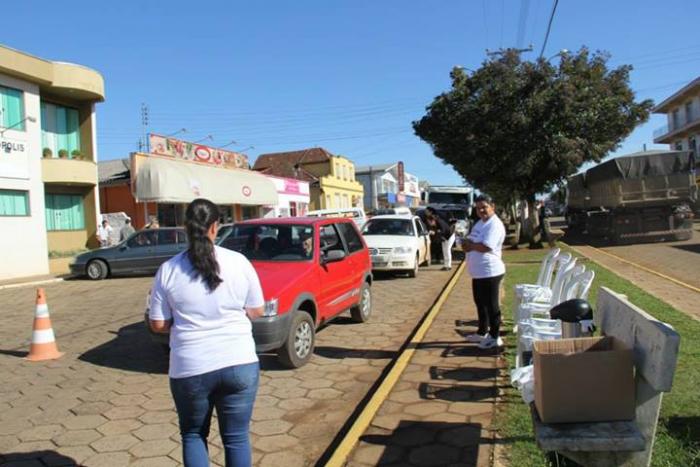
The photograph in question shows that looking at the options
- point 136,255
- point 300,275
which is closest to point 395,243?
point 300,275

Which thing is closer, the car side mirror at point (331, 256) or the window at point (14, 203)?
the car side mirror at point (331, 256)

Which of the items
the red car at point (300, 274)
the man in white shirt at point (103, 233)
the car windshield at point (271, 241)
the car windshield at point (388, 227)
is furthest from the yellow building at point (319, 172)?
the car windshield at point (271, 241)

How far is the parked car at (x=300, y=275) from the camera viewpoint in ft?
19.3

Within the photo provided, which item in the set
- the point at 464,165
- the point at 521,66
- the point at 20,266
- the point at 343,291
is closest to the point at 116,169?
the point at 20,266

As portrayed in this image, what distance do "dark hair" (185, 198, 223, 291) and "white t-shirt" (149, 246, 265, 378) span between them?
0.12 feet

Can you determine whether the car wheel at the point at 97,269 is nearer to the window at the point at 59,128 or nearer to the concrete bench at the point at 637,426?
the window at the point at 59,128

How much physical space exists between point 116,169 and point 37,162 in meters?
11.1

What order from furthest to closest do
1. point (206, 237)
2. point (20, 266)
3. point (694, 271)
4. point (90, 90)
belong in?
point (90, 90) < point (20, 266) < point (694, 271) < point (206, 237)

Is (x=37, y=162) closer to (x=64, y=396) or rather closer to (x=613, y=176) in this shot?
(x=64, y=396)

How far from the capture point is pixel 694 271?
12.7m

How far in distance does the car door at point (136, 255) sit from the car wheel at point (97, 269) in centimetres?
25

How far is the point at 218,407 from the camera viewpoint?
115 inches

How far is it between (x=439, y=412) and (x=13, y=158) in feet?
61.8

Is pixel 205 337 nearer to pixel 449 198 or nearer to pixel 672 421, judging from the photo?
pixel 672 421
